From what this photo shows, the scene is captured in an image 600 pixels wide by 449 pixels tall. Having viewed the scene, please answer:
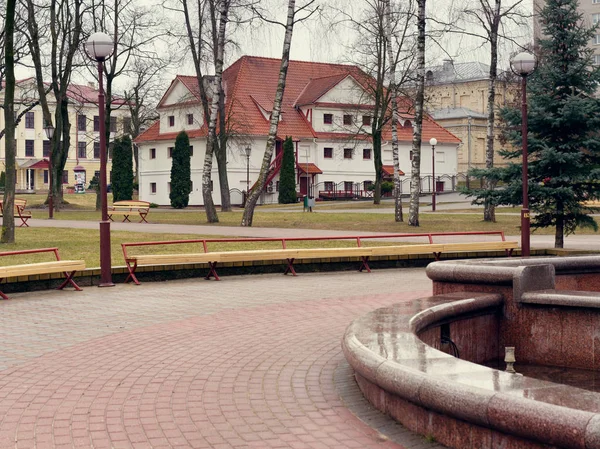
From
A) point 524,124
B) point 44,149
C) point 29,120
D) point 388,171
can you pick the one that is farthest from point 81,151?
point 524,124

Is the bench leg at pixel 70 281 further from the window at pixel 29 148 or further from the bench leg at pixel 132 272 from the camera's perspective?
the window at pixel 29 148

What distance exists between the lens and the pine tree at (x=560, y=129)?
20688mm

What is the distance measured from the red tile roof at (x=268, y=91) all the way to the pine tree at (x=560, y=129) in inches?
1453

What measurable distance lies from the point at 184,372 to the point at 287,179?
49535 millimetres

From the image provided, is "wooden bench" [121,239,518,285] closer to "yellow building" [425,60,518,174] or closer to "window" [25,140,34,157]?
"yellow building" [425,60,518,174]

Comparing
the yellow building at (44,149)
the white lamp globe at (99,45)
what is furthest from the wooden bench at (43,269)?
the yellow building at (44,149)

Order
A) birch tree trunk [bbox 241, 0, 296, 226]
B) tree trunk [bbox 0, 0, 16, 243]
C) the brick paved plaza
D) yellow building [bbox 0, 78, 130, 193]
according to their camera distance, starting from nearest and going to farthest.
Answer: the brick paved plaza, tree trunk [bbox 0, 0, 16, 243], birch tree trunk [bbox 241, 0, 296, 226], yellow building [bbox 0, 78, 130, 193]

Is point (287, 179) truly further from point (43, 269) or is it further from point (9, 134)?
point (43, 269)

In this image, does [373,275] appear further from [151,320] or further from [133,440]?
[133,440]

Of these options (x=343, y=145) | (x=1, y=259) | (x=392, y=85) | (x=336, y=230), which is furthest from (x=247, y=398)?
(x=343, y=145)

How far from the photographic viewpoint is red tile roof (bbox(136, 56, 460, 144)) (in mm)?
59969

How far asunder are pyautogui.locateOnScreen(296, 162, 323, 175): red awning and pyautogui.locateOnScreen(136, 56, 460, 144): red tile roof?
6.22ft

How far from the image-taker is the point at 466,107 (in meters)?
96.9

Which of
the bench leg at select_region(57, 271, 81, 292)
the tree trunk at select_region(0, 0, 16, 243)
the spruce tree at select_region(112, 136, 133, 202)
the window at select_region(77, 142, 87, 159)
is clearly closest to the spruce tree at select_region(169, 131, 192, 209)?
the spruce tree at select_region(112, 136, 133, 202)
